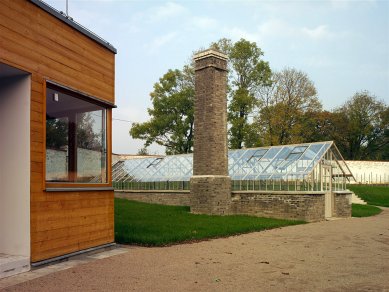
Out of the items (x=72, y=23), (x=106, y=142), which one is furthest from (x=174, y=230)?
(x=72, y=23)

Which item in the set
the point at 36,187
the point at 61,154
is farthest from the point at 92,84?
the point at 36,187

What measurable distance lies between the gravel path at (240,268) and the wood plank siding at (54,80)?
0.67m

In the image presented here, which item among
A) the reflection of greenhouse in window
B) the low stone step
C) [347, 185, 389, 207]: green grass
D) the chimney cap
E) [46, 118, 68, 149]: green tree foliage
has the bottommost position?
[347, 185, 389, 207]: green grass

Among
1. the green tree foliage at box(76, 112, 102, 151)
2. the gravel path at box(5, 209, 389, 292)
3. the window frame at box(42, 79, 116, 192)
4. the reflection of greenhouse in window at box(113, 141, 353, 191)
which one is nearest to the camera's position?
the gravel path at box(5, 209, 389, 292)

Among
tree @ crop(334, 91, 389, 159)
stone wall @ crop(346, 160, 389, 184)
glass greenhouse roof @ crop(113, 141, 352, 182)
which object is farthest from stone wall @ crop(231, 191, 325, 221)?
tree @ crop(334, 91, 389, 159)

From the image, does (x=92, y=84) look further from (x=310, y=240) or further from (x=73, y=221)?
(x=310, y=240)

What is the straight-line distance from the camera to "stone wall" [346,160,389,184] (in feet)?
121

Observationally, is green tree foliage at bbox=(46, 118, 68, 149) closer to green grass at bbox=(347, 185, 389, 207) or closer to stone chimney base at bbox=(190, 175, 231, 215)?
stone chimney base at bbox=(190, 175, 231, 215)

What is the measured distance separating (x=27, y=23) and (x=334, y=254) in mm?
7242

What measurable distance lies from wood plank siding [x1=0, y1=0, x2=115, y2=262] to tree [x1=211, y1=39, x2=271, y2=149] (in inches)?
873

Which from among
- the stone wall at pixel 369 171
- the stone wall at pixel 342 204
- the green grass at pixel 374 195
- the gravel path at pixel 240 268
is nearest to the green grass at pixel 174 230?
the gravel path at pixel 240 268

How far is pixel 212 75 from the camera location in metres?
17.7

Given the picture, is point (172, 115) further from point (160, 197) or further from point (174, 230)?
point (174, 230)

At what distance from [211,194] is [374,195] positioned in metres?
16.1
